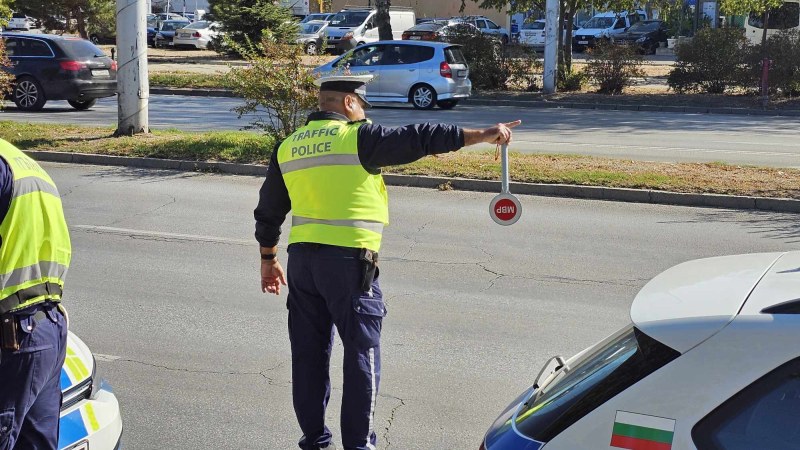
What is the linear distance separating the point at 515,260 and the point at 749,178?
4.84 m

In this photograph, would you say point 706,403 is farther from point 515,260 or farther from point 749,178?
point 749,178

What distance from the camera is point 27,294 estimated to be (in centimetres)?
348

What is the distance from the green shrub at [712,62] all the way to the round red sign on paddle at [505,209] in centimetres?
2234

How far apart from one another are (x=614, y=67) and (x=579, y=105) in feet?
6.81

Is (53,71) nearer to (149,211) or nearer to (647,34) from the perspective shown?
(149,211)

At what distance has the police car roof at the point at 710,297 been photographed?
8.21 ft

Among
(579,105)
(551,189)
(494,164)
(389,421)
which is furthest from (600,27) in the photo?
(389,421)

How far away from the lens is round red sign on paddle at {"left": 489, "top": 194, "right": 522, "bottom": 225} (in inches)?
174

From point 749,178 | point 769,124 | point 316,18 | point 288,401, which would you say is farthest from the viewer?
point 316,18

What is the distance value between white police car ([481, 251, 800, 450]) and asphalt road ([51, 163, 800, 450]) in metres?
2.58

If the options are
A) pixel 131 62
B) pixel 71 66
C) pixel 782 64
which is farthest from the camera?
pixel 782 64

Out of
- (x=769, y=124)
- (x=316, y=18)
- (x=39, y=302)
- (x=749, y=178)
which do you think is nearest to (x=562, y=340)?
(x=39, y=302)

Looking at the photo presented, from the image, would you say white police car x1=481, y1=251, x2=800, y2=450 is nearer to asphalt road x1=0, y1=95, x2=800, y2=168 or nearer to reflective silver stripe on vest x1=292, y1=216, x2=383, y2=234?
reflective silver stripe on vest x1=292, y1=216, x2=383, y2=234

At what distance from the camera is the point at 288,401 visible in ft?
19.1
